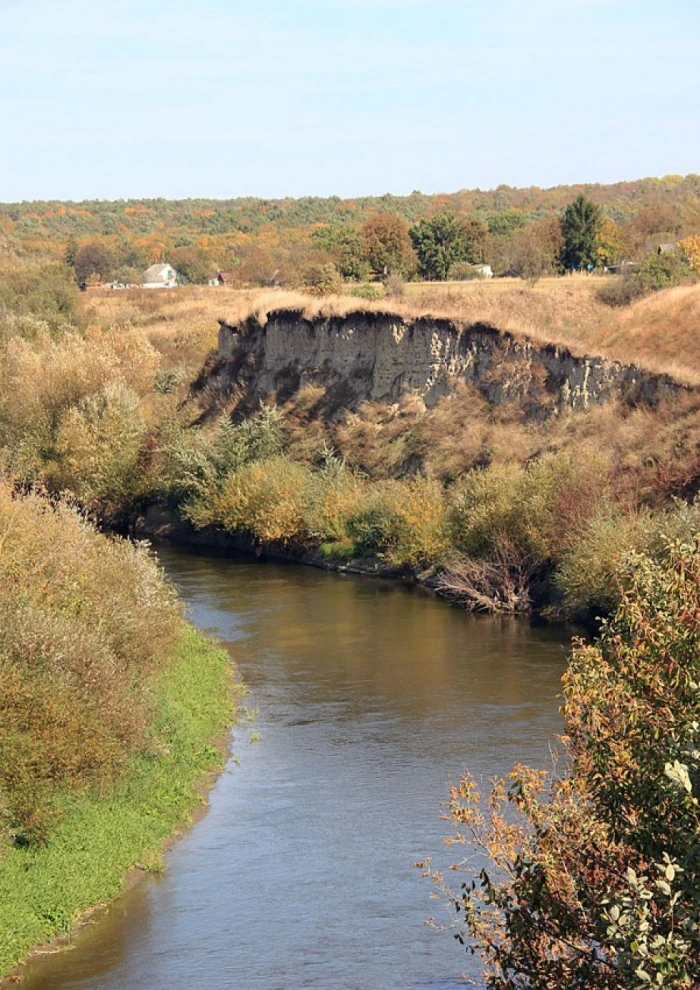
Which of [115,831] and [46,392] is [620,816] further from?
[46,392]

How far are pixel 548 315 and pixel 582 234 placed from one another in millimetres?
17702

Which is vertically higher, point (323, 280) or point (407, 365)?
point (323, 280)

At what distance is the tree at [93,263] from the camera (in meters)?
120

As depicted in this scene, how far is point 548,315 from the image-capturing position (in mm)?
61219

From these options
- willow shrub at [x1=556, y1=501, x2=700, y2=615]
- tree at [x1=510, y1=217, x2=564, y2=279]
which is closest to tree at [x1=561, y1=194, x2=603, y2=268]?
tree at [x1=510, y1=217, x2=564, y2=279]

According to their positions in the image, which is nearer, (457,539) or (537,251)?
(457,539)

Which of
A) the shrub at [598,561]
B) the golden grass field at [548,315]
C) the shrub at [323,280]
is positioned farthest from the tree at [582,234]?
the shrub at [598,561]

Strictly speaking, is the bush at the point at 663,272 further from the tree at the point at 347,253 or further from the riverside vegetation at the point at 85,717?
the riverside vegetation at the point at 85,717

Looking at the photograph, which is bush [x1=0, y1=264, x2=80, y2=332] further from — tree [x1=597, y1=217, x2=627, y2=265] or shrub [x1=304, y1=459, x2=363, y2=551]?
shrub [x1=304, y1=459, x2=363, y2=551]

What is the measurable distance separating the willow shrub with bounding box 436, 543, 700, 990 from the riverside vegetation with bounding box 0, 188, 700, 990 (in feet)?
0.11

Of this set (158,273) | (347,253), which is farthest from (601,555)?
(158,273)

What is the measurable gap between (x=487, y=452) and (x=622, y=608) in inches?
1413

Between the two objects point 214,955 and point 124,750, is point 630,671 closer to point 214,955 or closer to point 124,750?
point 214,955

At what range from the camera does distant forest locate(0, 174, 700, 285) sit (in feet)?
269
